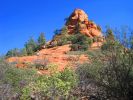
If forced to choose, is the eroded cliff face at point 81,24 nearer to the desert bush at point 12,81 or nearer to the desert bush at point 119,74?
the desert bush at point 12,81

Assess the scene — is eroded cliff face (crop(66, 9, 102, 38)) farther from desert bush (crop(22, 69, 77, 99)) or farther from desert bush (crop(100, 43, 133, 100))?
desert bush (crop(100, 43, 133, 100))

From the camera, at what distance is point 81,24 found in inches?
3359

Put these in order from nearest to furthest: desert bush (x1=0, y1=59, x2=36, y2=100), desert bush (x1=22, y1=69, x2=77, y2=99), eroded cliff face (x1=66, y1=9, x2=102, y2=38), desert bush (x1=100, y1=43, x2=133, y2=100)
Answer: desert bush (x1=100, y1=43, x2=133, y2=100) → desert bush (x1=22, y1=69, x2=77, y2=99) → desert bush (x1=0, y1=59, x2=36, y2=100) → eroded cliff face (x1=66, y1=9, x2=102, y2=38)

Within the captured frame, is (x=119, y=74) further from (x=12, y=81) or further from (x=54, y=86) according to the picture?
(x=12, y=81)

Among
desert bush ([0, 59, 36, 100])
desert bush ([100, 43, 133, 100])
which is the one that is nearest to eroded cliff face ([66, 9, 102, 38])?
desert bush ([0, 59, 36, 100])

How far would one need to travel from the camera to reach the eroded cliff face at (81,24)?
81.9 metres

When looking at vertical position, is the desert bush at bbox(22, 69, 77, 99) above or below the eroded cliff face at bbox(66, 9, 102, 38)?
below

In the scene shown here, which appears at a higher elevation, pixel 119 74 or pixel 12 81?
pixel 12 81

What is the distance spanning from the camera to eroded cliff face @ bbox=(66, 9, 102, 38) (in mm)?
81938

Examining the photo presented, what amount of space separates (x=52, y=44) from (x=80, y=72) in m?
49.8

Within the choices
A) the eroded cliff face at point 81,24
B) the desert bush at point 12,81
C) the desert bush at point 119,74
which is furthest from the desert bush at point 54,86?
the eroded cliff face at point 81,24

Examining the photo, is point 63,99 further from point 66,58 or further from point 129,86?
point 66,58

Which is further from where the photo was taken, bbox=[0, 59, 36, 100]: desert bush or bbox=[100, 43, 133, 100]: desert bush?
bbox=[0, 59, 36, 100]: desert bush

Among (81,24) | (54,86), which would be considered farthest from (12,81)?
(81,24)
